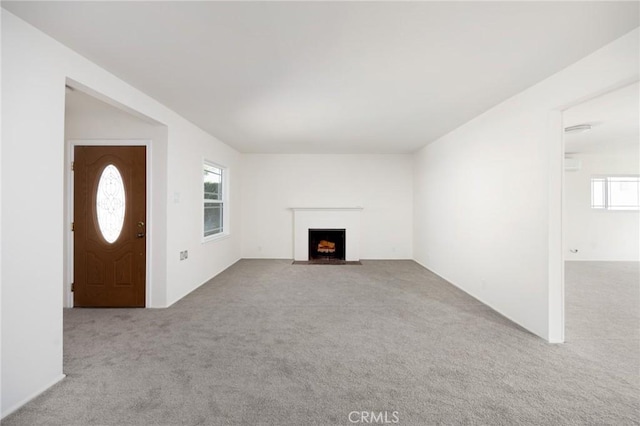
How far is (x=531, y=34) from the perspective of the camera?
191 cm

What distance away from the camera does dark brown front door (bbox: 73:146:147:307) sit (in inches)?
137

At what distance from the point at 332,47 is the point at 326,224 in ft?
15.5

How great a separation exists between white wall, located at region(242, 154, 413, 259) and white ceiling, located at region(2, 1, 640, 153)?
122 inches

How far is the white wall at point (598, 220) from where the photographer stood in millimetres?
6512

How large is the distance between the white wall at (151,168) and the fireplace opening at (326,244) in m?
3.64

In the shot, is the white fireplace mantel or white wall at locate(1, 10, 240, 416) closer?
white wall at locate(1, 10, 240, 416)

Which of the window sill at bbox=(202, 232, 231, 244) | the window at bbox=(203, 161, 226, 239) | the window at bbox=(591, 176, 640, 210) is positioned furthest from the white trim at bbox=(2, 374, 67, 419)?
the window at bbox=(591, 176, 640, 210)

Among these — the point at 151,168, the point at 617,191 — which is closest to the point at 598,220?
the point at 617,191

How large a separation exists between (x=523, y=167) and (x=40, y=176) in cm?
419

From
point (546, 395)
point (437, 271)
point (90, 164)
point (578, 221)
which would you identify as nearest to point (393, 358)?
point (546, 395)

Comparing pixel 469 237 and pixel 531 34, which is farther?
pixel 469 237

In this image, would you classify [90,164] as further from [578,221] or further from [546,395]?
[578,221]

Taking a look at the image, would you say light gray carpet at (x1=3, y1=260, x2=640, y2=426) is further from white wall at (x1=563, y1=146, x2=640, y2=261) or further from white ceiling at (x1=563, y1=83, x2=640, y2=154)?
white wall at (x1=563, y1=146, x2=640, y2=261)

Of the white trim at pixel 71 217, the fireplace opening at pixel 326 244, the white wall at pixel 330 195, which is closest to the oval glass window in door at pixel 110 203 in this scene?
the white trim at pixel 71 217
